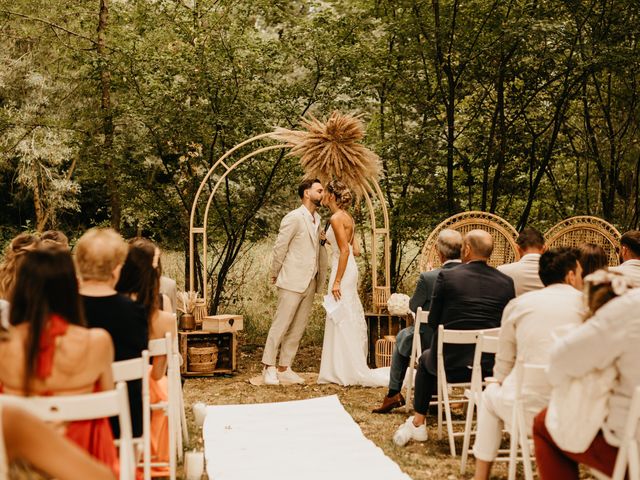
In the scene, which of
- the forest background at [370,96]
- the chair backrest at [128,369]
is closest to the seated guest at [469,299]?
the chair backrest at [128,369]

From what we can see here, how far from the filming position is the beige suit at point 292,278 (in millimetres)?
7516

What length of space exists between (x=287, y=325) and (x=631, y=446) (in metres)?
4.94

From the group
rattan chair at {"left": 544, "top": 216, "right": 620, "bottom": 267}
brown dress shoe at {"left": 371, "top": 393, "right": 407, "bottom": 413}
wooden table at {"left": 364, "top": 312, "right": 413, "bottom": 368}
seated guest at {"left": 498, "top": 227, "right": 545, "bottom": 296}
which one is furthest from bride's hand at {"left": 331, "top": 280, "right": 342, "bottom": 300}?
rattan chair at {"left": 544, "top": 216, "right": 620, "bottom": 267}

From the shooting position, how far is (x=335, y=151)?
7.81m

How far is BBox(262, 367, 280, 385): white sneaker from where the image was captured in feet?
24.2

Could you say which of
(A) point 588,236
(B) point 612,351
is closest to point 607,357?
(B) point 612,351

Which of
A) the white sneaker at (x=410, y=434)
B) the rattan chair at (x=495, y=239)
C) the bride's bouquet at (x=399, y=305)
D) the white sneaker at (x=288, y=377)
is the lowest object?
the white sneaker at (x=410, y=434)

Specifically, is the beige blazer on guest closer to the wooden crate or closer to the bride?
the bride

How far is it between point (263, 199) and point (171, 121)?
1.55 meters

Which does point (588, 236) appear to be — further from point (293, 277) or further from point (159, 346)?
point (159, 346)

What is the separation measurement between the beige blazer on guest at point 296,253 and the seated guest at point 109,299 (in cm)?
383

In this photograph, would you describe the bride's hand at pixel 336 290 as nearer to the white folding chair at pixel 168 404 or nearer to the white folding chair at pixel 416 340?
the white folding chair at pixel 416 340

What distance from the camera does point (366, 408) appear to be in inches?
255

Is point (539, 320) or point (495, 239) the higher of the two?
point (495, 239)
